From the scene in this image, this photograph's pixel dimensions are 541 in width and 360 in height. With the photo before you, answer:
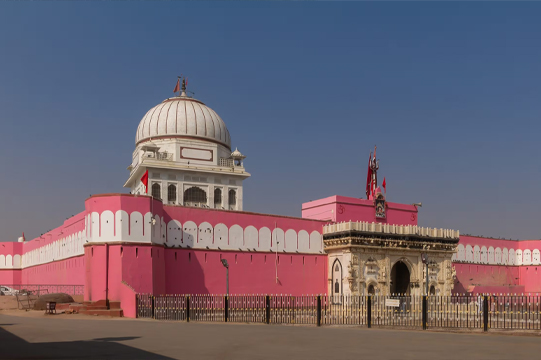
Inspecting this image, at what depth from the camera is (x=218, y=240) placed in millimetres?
37250

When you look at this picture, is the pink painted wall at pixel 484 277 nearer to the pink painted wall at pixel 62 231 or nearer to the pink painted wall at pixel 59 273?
the pink painted wall at pixel 59 273

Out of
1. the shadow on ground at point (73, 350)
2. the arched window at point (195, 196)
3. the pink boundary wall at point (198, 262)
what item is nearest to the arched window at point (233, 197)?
the arched window at point (195, 196)

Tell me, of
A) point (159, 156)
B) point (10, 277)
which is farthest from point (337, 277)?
point (10, 277)

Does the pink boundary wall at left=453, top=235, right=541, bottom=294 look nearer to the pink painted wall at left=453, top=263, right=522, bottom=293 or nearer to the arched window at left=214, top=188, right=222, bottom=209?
the pink painted wall at left=453, top=263, right=522, bottom=293

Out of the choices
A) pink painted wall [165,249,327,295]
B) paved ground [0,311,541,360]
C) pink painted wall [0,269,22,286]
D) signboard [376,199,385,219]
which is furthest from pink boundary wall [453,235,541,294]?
pink painted wall [0,269,22,286]

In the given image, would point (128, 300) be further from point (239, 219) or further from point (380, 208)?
point (380, 208)

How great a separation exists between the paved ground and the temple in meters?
12.7

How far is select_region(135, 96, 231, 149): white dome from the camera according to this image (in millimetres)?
46250

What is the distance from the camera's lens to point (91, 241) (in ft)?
105

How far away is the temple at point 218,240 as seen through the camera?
32062mm

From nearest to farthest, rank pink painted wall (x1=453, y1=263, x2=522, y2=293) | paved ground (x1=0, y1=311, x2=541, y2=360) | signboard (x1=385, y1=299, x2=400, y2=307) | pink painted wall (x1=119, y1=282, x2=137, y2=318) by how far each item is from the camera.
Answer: paved ground (x1=0, y1=311, x2=541, y2=360) < signboard (x1=385, y1=299, x2=400, y2=307) < pink painted wall (x1=119, y1=282, x2=137, y2=318) < pink painted wall (x1=453, y1=263, x2=522, y2=293)

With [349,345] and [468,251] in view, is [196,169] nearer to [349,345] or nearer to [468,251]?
[468,251]

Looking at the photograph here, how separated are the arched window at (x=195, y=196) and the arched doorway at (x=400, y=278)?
15.8 metres

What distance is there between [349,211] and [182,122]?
48.7ft
